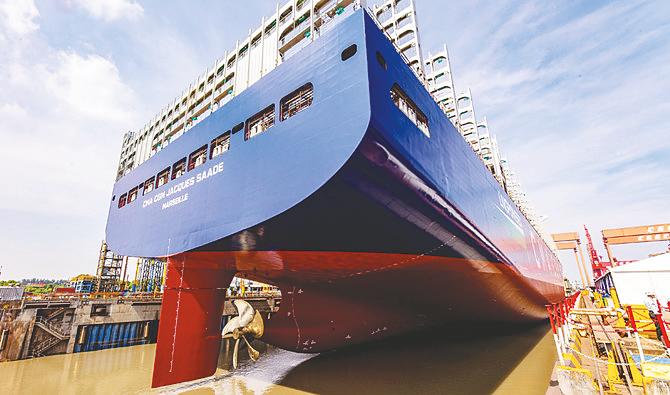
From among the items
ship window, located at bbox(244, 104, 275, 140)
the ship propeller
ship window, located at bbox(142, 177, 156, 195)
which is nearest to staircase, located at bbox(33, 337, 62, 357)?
ship window, located at bbox(142, 177, 156, 195)

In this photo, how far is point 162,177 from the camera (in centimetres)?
762

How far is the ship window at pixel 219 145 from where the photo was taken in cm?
604

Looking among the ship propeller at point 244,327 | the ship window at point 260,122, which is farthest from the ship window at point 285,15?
the ship propeller at point 244,327

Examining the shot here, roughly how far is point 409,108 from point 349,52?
5.04ft

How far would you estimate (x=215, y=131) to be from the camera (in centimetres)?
618

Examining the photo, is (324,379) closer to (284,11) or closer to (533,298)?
(284,11)

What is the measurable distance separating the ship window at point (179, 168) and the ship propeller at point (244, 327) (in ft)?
9.66

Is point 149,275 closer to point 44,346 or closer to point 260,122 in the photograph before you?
point 44,346

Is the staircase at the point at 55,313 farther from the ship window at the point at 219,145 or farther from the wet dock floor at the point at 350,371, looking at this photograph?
the ship window at the point at 219,145

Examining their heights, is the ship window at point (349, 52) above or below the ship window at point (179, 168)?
above

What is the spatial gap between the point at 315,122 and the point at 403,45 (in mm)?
4896

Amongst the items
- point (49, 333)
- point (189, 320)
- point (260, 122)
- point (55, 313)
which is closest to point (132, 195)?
point (189, 320)

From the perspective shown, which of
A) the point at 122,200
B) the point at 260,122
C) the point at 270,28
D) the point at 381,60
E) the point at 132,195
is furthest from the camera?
the point at 122,200

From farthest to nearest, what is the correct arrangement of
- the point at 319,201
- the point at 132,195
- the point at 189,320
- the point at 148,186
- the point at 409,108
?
the point at 132,195, the point at 148,186, the point at 189,320, the point at 409,108, the point at 319,201
